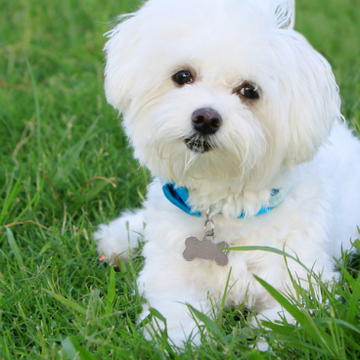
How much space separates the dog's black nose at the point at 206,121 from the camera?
6.45 ft

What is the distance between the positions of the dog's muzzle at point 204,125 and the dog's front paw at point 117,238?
933mm

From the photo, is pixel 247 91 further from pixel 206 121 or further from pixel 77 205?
pixel 77 205

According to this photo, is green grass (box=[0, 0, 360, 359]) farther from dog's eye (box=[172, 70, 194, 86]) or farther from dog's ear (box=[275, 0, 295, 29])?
dog's ear (box=[275, 0, 295, 29])

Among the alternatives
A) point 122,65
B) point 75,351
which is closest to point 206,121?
point 122,65

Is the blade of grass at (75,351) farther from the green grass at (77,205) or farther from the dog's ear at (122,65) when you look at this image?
the dog's ear at (122,65)

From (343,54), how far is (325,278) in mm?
3710

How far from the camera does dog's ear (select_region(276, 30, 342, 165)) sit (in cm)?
208

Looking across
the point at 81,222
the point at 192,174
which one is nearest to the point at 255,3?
the point at 192,174

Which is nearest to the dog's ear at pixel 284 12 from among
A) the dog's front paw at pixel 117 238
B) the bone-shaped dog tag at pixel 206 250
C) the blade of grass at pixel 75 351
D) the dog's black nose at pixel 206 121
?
the dog's black nose at pixel 206 121

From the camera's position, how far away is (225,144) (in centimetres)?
200

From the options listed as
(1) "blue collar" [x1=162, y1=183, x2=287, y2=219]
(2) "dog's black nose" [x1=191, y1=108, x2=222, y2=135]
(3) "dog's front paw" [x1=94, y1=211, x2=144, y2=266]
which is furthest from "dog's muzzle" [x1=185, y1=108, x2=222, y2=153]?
(3) "dog's front paw" [x1=94, y1=211, x2=144, y2=266]

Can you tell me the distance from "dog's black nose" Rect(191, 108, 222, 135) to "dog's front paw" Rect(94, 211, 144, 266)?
3.23 ft

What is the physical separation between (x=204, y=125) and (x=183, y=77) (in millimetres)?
333

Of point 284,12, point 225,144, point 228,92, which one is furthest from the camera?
point 284,12
